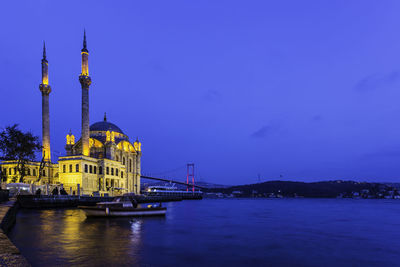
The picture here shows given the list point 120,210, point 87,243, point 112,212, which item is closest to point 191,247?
point 87,243

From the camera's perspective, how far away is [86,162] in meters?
68.0

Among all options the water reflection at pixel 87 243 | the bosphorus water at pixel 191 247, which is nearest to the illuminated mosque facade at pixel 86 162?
the water reflection at pixel 87 243

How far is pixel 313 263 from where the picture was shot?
1631 centimetres

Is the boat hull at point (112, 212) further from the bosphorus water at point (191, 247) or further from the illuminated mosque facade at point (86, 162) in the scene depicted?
the illuminated mosque facade at point (86, 162)

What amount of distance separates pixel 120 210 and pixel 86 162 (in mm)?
37928

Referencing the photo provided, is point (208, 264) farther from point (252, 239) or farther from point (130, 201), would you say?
point (130, 201)

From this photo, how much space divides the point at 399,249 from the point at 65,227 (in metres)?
24.8

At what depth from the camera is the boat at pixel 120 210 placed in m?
33.0

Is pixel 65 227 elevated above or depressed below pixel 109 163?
below

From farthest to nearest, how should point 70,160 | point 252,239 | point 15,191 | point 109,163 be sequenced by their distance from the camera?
point 109,163 < point 70,160 < point 15,191 < point 252,239

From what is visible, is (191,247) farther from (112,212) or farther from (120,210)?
(112,212)

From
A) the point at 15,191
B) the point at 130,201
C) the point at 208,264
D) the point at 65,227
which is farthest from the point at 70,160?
the point at 208,264

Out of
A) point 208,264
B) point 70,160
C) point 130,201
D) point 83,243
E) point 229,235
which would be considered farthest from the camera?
point 70,160

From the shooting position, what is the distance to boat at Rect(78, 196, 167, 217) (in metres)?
33.0
